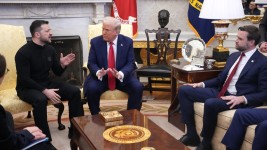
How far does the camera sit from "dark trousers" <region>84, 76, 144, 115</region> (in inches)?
132

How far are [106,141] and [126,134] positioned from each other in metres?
0.16

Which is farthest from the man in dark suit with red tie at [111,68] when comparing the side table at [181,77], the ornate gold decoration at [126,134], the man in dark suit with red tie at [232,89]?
the ornate gold decoration at [126,134]

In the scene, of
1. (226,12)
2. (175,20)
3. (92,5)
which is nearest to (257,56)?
(226,12)

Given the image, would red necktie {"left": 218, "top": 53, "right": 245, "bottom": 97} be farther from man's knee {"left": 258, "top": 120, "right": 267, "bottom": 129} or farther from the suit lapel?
man's knee {"left": 258, "top": 120, "right": 267, "bottom": 129}

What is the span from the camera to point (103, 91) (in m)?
3.40

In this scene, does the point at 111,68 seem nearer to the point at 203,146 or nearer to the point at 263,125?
the point at 203,146

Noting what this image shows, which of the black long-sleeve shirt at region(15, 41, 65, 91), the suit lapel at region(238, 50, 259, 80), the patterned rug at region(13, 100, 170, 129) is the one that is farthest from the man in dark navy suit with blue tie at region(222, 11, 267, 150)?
the black long-sleeve shirt at region(15, 41, 65, 91)

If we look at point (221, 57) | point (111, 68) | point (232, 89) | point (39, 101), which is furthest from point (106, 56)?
point (232, 89)

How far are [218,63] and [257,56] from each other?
0.66 meters

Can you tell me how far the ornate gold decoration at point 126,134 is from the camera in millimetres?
2186

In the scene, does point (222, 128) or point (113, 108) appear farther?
point (113, 108)

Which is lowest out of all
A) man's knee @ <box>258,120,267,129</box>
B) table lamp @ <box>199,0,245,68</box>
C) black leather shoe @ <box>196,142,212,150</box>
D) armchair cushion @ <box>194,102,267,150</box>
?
black leather shoe @ <box>196,142,212,150</box>

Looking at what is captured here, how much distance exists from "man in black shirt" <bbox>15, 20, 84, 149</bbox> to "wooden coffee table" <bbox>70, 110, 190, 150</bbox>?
0.62 m

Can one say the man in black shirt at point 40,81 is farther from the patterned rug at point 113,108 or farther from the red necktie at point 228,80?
the red necktie at point 228,80
